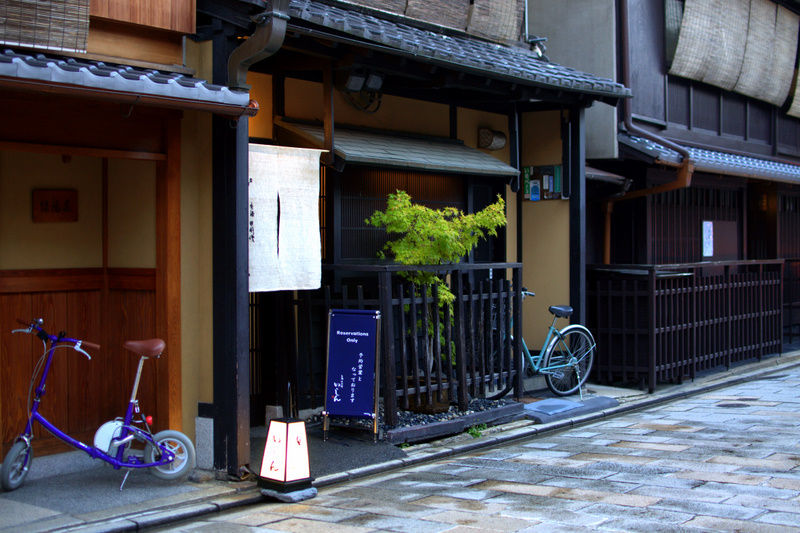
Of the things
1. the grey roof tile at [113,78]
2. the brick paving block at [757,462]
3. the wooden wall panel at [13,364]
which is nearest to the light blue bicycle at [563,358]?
the brick paving block at [757,462]

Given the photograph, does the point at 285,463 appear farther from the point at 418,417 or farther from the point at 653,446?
the point at 653,446

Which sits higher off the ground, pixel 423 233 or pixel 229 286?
pixel 423 233

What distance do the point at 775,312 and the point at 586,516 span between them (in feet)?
40.3

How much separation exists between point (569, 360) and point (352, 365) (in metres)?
4.67

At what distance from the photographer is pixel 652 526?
22.4 ft

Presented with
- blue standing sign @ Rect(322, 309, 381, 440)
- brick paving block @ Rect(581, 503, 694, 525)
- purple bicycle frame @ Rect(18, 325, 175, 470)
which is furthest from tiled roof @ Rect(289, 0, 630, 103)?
brick paving block @ Rect(581, 503, 694, 525)

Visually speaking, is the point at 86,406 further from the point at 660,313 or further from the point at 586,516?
the point at 660,313

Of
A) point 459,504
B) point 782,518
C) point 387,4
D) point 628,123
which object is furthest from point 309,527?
point 628,123

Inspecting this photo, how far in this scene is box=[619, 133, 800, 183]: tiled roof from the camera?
15.1 m

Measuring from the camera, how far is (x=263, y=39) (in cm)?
799

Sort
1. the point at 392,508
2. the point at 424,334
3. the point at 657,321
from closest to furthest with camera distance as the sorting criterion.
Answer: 1. the point at 392,508
2. the point at 424,334
3. the point at 657,321

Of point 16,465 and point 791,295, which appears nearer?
point 16,465

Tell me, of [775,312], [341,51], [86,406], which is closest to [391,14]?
[341,51]

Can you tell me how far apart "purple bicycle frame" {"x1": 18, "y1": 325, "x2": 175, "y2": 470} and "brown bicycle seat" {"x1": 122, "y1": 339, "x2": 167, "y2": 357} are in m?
0.47
